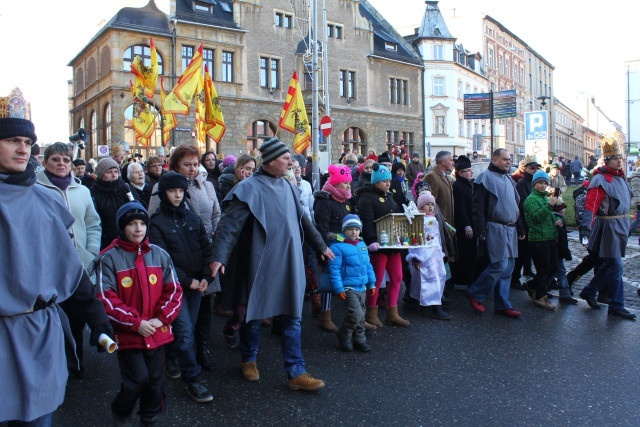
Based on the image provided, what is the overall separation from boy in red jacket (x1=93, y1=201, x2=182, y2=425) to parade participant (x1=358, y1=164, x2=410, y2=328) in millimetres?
3038

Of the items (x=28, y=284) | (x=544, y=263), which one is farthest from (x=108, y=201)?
(x=544, y=263)

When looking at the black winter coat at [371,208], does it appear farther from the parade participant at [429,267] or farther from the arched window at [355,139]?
the arched window at [355,139]

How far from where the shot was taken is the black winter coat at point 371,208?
6.52 metres

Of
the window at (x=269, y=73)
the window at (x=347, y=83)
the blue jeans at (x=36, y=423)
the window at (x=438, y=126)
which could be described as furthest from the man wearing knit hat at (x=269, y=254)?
the window at (x=438, y=126)

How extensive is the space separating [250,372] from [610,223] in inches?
192

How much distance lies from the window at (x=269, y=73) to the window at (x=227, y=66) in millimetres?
2065

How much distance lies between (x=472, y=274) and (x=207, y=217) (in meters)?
4.37

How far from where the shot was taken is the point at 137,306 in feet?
12.1

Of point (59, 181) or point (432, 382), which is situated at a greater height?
point (59, 181)

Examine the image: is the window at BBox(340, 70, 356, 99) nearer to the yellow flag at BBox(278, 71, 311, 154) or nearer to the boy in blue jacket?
the yellow flag at BBox(278, 71, 311, 154)

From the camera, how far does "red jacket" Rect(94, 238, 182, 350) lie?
357 centimetres

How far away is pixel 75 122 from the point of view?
39281 mm

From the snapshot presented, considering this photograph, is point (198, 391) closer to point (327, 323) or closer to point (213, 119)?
point (327, 323)

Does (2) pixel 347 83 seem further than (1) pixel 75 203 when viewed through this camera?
Yes
